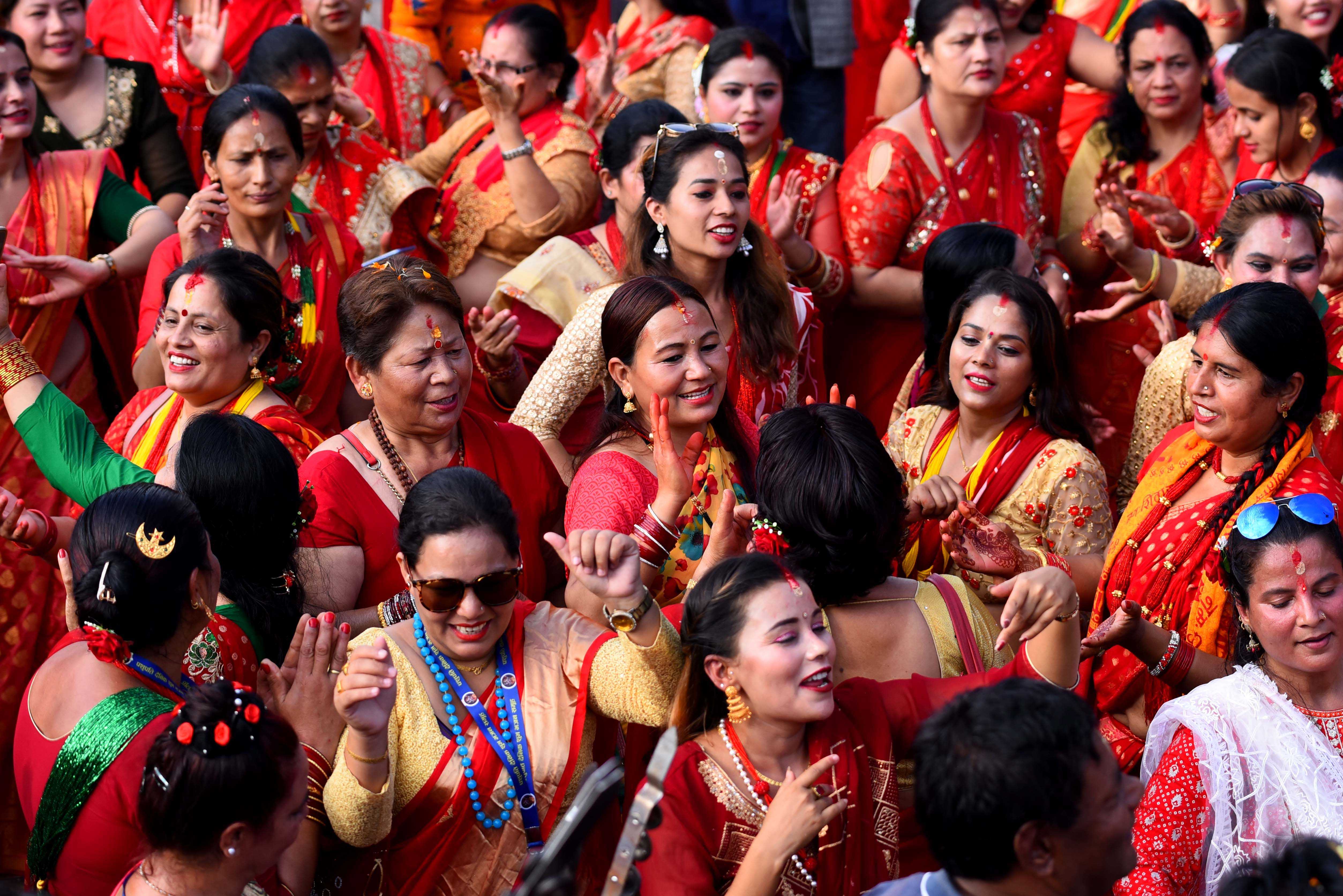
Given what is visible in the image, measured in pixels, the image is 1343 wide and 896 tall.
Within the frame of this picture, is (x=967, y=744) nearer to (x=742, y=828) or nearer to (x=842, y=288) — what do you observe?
(x=742, y=828)

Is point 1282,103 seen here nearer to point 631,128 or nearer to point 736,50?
point 736,50

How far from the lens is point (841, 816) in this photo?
2332 mm

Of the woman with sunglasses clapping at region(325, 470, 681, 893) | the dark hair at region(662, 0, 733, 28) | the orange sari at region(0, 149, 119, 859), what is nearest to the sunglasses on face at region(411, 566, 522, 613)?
the woman with sunglasses clapping at region(325, 470, 681, 893)

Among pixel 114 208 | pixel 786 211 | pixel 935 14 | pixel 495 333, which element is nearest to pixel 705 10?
pixel 935 14

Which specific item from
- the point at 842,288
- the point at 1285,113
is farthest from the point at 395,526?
the point at 1285,113

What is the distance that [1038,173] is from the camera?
4711 mm

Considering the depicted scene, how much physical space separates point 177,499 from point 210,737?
0.59 m

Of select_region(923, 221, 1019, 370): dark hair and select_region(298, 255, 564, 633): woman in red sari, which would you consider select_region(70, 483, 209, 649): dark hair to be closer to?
select_region(298, 255, 564, 633): woman in red sari

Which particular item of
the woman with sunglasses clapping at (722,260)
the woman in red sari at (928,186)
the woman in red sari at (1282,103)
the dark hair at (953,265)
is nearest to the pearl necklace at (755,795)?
the woman with sunglasses clapping at (722,260)

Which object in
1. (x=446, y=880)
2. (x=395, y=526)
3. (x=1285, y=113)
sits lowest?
(x=446, y=880)

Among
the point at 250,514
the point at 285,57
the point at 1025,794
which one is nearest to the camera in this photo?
the point at 1025,794

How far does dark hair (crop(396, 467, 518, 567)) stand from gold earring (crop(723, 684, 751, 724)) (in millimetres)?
505

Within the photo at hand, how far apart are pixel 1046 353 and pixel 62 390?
2.81 m

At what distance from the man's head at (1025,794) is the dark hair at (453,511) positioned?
0.96 m
